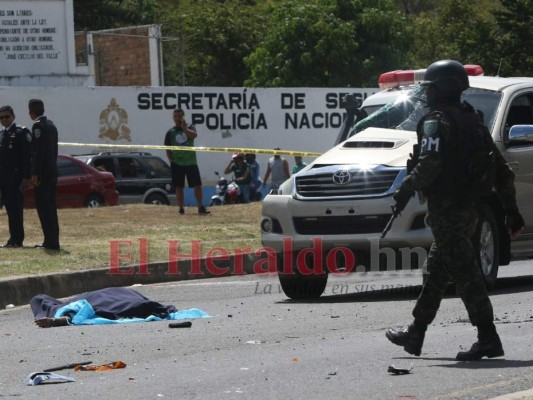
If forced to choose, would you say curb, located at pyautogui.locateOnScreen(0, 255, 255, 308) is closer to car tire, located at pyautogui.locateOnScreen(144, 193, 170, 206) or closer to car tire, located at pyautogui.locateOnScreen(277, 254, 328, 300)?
car tire, located at pyautogui.locateOnScreen(277, 254, 328, 300)

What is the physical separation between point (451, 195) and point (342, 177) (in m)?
3.95

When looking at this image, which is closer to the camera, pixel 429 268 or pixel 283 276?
pixel 429 268

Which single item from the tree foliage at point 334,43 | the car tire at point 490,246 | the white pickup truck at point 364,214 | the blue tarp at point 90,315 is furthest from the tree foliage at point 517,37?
the blue tarp at point 90,315

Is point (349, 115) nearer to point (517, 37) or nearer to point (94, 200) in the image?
point (94, 200)

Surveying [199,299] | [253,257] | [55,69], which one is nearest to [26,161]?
[253,257]

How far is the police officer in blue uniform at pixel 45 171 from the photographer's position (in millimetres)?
15188

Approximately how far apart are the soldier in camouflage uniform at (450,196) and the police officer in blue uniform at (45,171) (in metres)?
8.21

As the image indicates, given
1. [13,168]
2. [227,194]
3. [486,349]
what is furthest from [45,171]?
[227,194]

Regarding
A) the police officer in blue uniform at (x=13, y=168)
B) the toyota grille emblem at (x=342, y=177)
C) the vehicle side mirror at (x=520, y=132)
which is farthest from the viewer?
the police officer in blue uniform at (x=13, y=168)

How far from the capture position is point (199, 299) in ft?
39.9

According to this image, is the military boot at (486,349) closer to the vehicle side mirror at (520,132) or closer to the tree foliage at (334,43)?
the vehicle side mirror at (520,132)

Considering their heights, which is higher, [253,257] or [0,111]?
[0,111]

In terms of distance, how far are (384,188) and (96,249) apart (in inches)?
200

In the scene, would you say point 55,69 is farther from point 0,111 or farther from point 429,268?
point 429,268
